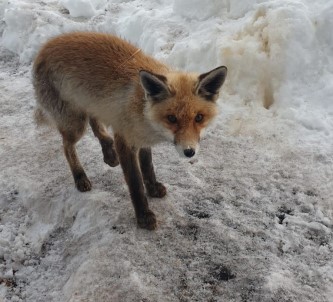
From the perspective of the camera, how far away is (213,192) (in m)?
4.25

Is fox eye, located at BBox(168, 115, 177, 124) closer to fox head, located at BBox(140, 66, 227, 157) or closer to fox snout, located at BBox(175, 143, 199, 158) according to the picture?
fox head, located at BBox(140, 66, 227, 157)

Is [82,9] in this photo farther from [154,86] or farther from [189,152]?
[189,152]

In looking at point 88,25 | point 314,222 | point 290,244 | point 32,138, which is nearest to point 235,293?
point 290,244

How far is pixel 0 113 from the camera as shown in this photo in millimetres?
5824

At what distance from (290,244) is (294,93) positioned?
2.14m

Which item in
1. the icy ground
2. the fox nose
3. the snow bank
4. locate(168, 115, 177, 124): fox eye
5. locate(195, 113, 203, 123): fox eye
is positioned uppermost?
locate(168, 115, 177, 124): fox eye

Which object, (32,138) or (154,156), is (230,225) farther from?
(32,138)

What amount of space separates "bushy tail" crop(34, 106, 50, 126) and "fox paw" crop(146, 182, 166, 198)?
141 cm

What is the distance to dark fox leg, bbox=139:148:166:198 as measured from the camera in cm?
412

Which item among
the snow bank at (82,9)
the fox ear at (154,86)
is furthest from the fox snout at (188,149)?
the snow bank at (82,9)

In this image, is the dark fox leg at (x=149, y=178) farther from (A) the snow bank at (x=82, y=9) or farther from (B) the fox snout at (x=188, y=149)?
(A) the snow bank at (x=82, y=9)

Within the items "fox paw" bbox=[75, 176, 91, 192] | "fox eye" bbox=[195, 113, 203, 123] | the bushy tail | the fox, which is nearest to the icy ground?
"fox paw" bbox=[75, 176, 91, 192]

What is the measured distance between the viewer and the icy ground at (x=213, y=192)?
3.38 m

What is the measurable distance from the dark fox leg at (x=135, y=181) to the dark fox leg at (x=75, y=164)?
28.8 inches
